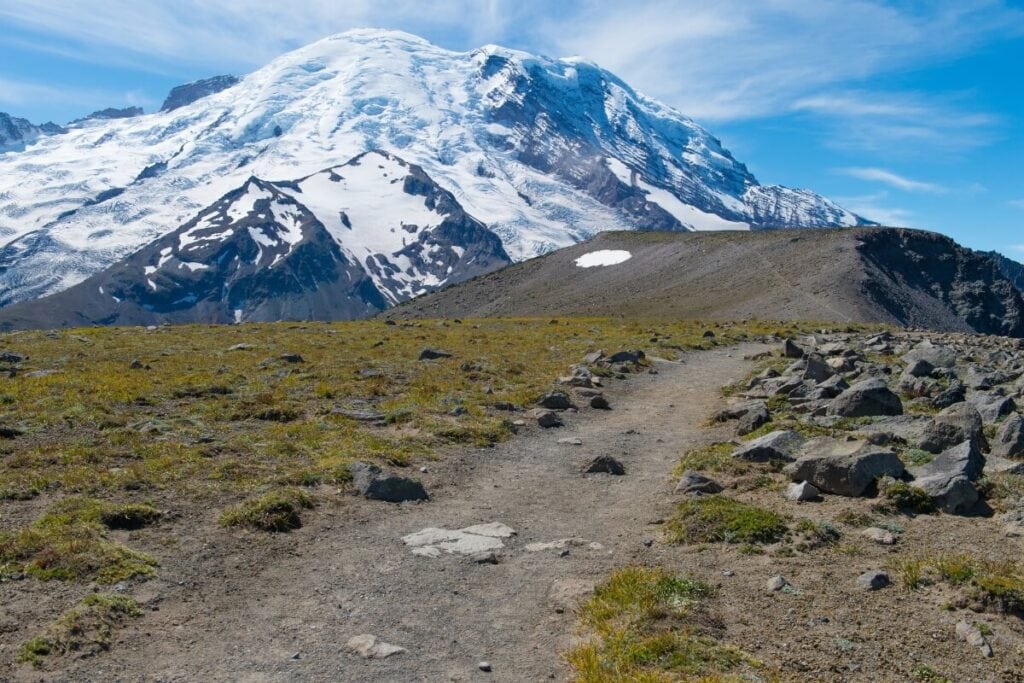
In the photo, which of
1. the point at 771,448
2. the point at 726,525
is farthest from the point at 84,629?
the point at 771,448

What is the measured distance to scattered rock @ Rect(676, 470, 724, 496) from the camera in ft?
49.7

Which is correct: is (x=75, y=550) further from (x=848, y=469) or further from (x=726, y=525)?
(x=848, y=469)

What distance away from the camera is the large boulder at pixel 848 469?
1427 centimetres

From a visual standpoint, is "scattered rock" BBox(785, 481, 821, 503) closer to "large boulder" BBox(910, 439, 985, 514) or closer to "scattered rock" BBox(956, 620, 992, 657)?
"large boulder" BBox(910, 439, 985, 514)

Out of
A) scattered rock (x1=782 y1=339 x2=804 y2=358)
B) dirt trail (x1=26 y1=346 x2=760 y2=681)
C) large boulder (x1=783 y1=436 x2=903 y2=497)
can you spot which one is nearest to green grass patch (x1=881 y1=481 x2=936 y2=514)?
large boulder (x1=783 y1=436 x2=903 y2=497)

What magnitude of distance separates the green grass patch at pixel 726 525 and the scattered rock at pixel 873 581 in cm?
183

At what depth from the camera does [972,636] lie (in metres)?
9.02

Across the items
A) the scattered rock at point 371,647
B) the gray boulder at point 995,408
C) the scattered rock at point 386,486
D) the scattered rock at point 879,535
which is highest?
the gray boulder at point 995,408

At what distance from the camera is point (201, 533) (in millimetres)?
A: 12773

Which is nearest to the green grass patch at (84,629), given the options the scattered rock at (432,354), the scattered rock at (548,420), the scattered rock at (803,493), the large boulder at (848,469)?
the scattered rock at (803,493)

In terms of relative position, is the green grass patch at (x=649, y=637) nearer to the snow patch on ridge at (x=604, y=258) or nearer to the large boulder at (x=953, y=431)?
the large boulder at (x=953, y=431)

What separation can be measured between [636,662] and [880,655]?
9.23ft

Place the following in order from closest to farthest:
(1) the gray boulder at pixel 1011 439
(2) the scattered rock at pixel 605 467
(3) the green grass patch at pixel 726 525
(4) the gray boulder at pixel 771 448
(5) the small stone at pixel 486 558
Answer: (5) the small stone at pixel 486 558
(3) the green grass patch at pixel 726 525
(1) the gray boulder at pixel 1011 439
(4) the gray boulder at pixel 771 448
(2) the scattered rock at pixel 605 467

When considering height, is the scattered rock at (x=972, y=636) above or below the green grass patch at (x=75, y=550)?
above
